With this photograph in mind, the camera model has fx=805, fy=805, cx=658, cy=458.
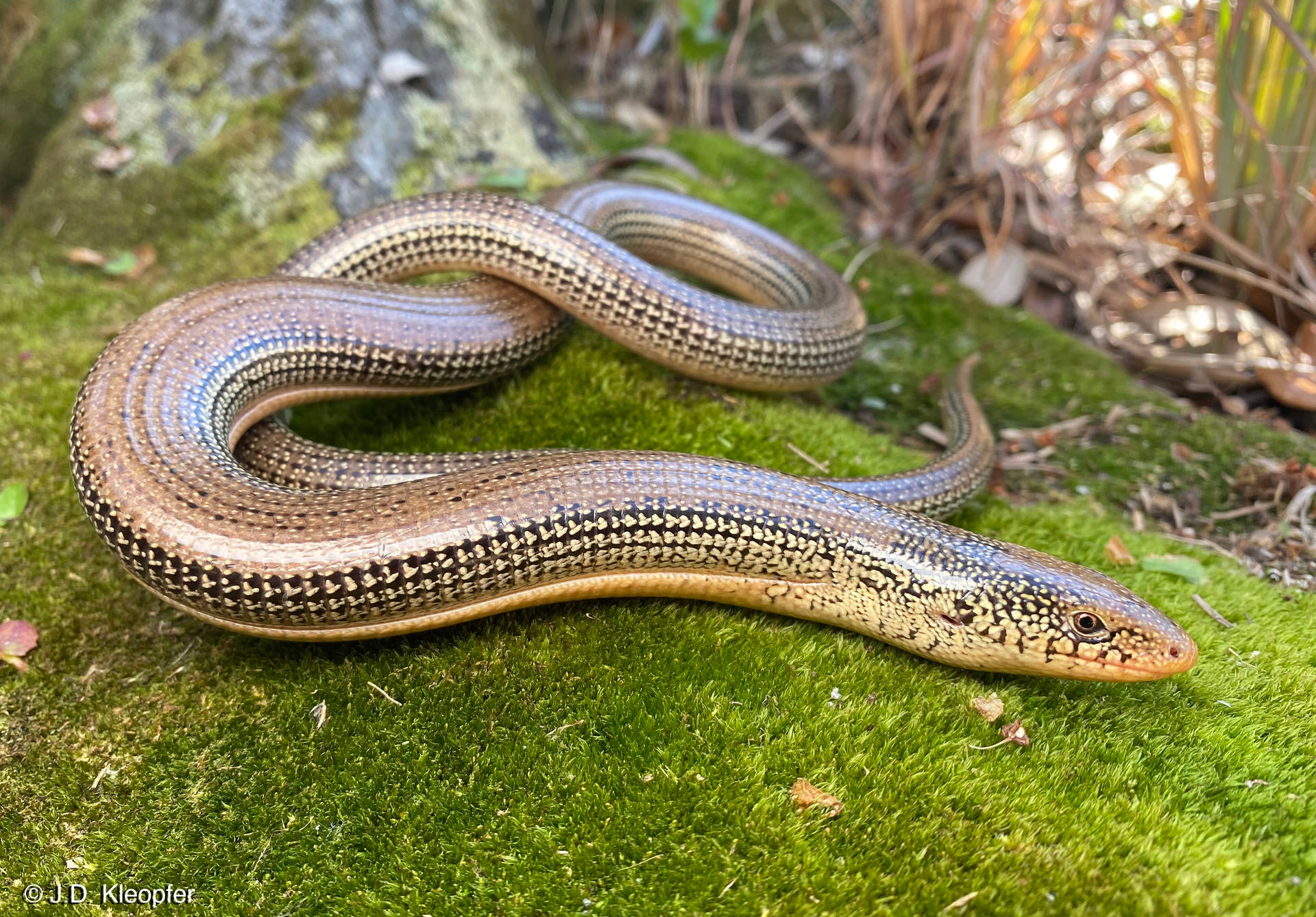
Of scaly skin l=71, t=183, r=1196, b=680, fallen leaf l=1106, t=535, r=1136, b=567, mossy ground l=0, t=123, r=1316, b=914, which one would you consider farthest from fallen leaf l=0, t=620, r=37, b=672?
fallen leaf l=1106, t=535, r=1136, b=567

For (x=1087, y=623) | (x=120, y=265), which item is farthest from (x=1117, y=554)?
(x=120, y=265)

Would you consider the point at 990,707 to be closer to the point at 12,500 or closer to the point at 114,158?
the point at 12,500

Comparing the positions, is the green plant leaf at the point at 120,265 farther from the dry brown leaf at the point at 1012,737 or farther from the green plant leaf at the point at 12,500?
the dry brown leaf at the point at 1012,737

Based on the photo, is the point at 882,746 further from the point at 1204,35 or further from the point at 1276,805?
the point at 1204,35

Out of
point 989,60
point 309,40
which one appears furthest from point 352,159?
point 989,60

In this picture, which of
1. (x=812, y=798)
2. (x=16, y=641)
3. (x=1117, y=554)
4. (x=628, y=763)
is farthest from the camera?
(x=1117, y=554)

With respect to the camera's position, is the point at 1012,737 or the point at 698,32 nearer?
the point at 1012,737

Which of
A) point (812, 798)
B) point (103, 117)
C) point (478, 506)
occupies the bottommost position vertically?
point (812, 798)
